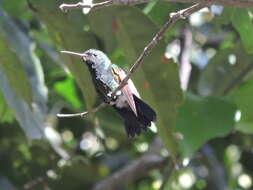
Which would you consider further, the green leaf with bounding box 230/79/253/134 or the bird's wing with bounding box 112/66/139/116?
the green leaf with bounding box 230/79/253/134

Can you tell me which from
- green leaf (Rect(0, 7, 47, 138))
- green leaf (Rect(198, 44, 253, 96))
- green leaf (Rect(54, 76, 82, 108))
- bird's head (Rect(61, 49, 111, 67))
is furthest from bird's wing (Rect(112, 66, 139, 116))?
green leaf (Rect(54, 76, 82, 108))

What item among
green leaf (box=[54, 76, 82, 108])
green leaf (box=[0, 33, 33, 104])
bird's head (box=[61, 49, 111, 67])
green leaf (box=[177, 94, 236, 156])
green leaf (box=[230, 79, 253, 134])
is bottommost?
green leaf (box=[230, 79, 253, 134])

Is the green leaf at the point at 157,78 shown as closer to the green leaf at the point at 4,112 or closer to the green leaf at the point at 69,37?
the green leaf at the point at 69,37

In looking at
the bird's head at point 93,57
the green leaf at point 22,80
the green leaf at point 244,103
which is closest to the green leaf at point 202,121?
the green leaf at point 244,103

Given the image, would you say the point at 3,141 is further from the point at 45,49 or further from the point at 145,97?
the point at 145,97

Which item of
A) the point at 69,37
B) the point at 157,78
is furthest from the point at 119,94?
the point at 69,37

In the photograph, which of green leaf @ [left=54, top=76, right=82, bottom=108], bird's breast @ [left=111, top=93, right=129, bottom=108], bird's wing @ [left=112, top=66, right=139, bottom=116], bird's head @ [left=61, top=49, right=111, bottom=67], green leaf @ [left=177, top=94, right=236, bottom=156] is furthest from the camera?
→ green leaf @ [left=54, top=76, right=82, bottom=108]

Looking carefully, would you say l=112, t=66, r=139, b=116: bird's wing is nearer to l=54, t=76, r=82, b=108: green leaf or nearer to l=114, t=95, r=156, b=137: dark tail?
l=114, t=95, r=156, b=137: dark tail

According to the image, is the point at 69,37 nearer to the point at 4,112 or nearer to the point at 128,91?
the point at 128,91
